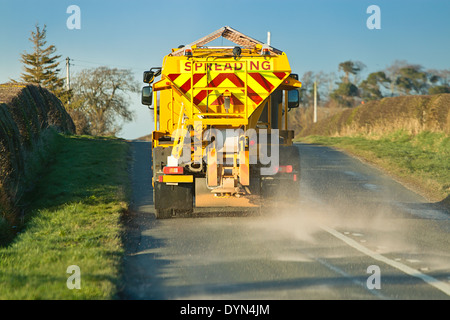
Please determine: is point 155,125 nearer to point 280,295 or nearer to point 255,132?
point 255,132

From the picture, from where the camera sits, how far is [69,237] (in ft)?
27.6

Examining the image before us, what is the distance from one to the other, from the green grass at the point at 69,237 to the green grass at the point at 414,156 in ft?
25.1

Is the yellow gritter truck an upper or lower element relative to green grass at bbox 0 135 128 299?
upper

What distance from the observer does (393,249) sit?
25.6ft

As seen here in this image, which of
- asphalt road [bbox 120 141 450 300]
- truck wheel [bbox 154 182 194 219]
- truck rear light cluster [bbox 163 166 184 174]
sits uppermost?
truck rear light cluster [bbox 163 166 184 174]

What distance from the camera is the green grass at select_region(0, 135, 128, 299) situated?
5625mm

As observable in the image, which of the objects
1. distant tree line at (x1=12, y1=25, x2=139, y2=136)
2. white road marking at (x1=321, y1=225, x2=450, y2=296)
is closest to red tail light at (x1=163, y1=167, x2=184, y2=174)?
white road marking at (x1=321, y1=225, x2=450, y2=296)

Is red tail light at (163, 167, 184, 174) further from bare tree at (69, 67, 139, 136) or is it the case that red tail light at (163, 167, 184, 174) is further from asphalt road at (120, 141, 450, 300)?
bare tree at (69, 67, 139, 136)

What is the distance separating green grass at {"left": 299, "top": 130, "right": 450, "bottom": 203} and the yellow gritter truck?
4722 mm

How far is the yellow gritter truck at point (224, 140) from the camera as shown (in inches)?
409

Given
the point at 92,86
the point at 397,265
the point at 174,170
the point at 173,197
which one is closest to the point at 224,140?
the point at 174,170

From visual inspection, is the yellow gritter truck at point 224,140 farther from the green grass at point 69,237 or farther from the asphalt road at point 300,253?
the green grass at point 69,237
